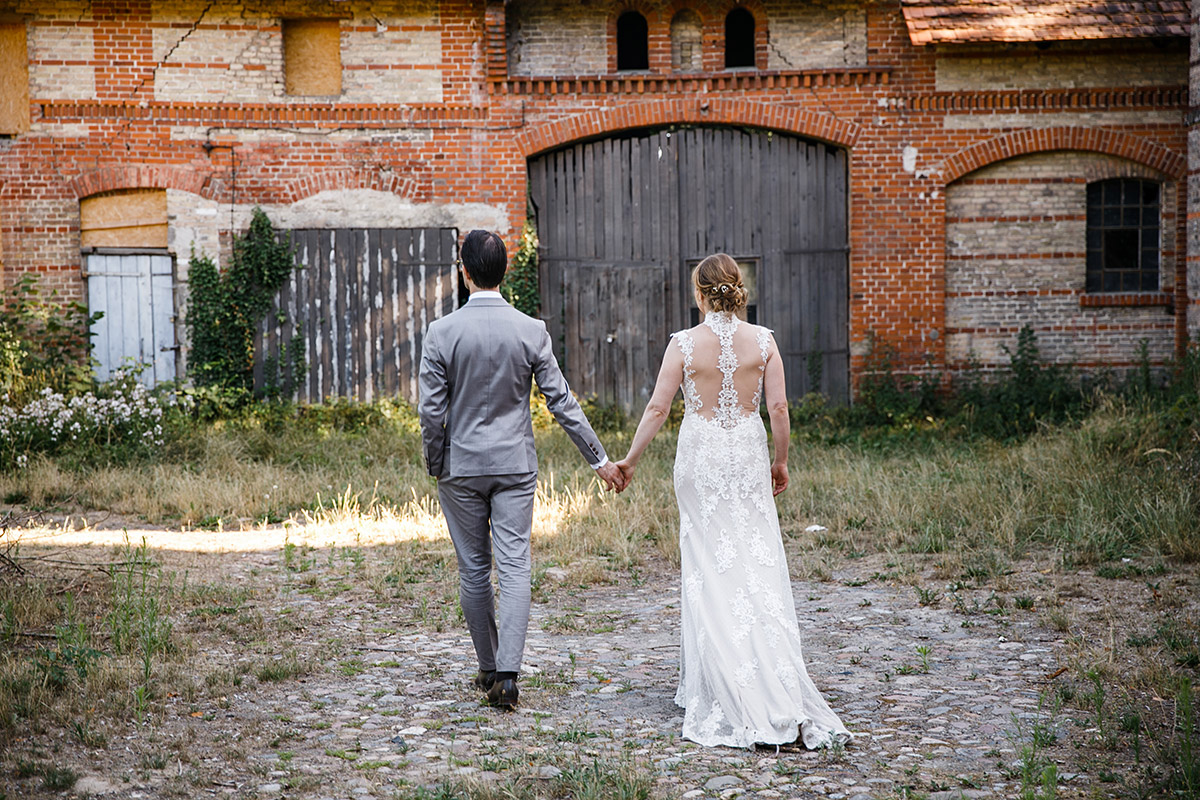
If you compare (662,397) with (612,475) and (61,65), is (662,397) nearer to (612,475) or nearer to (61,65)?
(612,475)

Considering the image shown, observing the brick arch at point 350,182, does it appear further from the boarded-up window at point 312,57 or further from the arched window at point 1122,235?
the arched window at point 1122,235

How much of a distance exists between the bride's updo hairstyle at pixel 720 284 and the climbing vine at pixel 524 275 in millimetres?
8607

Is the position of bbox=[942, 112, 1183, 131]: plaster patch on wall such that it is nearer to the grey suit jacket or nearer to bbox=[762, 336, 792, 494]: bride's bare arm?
bbox=[762, 336, 792, 494]: bride's bare arm

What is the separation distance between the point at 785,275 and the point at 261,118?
6.87 metres

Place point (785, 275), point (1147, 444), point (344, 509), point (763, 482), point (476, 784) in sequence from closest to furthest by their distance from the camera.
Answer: point (476, 784) → point (763, 482) → point (344, 509) → point (1147, 444) → point (785, 275)

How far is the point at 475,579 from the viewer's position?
468cm

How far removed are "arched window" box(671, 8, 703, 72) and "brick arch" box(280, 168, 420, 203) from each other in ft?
12.0

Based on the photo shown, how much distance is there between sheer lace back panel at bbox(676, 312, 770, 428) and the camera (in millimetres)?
4602

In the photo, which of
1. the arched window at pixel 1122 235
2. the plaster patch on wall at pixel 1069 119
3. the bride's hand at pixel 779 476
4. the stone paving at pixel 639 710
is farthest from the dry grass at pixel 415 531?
the plaster patch on wall at pixel 1069 119

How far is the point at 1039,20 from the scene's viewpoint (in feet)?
41.4

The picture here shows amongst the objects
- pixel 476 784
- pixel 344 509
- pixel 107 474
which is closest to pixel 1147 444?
pixel 344 509

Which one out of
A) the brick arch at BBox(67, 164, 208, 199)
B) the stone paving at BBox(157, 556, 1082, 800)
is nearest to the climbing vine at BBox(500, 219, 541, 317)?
the brick arch at BBox(67, 164, 208, 199)

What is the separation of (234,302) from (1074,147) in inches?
418

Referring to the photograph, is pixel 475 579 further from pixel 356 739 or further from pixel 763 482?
pixel 763 482
